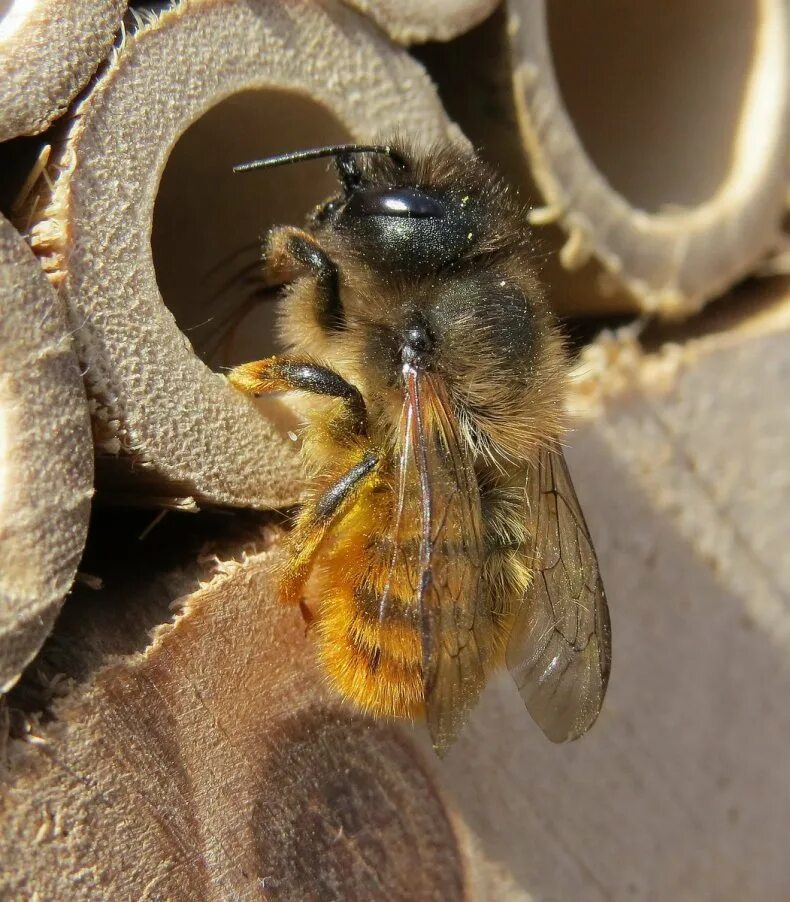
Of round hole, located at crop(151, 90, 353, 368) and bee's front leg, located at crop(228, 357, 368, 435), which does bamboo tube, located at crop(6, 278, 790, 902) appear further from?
round hole, located at crop(151, 90, 353, 368)

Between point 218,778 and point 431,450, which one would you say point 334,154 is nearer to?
point 431,450

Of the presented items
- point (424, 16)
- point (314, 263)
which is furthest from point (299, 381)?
point (424, 16)

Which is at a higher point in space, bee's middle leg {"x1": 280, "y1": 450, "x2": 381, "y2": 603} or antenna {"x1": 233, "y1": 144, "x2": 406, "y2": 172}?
antenna {"x1": 233, "y1": 144, "x2": 406, "y2": 172}

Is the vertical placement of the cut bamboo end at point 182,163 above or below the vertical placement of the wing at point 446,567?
above

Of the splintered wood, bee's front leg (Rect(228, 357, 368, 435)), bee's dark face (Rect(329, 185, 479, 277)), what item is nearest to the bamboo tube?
the splintered wood

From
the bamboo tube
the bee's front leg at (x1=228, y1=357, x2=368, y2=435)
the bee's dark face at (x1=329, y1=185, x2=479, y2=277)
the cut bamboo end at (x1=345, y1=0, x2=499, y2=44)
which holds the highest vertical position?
the cut bamboo end at (x1=345, y1=0, x2=499, y2=44)

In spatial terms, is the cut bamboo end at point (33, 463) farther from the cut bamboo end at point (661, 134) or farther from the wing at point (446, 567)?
the cut bamboo end at point (661, 134)

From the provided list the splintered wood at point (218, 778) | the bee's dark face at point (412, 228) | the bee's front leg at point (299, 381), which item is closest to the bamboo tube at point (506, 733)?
the splintered wood at point (218, 778)
